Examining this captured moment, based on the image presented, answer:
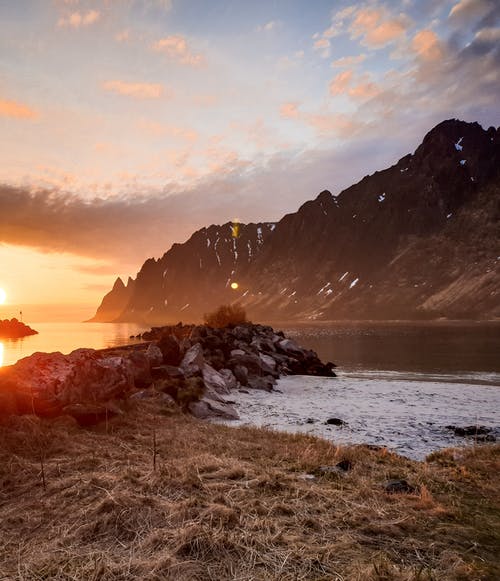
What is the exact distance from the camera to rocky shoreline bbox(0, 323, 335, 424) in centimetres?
1270

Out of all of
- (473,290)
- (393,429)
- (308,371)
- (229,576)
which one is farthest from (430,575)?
(473,290)

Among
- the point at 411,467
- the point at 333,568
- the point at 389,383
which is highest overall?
the point at 333,568

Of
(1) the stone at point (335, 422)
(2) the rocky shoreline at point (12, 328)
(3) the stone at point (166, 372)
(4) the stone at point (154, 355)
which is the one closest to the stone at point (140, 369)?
(3) the stone at point (166, 372)

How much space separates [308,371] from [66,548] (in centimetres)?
2925

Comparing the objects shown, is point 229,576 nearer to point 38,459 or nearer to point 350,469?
point 350,469

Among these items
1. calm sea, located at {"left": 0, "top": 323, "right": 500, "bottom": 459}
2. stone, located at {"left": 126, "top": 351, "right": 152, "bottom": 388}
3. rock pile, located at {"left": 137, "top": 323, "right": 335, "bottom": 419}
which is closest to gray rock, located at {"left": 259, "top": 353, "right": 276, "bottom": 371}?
rock pile, located at {"left": 137, "top": 323, "right": 335, "bottom": 419}

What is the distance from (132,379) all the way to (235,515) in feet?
40.1

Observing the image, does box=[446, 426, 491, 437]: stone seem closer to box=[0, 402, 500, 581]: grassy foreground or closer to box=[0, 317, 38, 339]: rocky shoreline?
box=[0, 402, 500, 581]: grassy foreground

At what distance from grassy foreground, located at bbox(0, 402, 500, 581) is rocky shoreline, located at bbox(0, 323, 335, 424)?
7.34 ft

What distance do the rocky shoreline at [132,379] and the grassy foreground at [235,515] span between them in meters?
2.24

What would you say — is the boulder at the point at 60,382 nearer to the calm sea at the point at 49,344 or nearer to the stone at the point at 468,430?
the stone at the point at 468,430

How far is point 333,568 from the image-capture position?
→ 4.82 m

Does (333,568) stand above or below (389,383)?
above

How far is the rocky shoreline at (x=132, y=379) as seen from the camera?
41.7 feet
